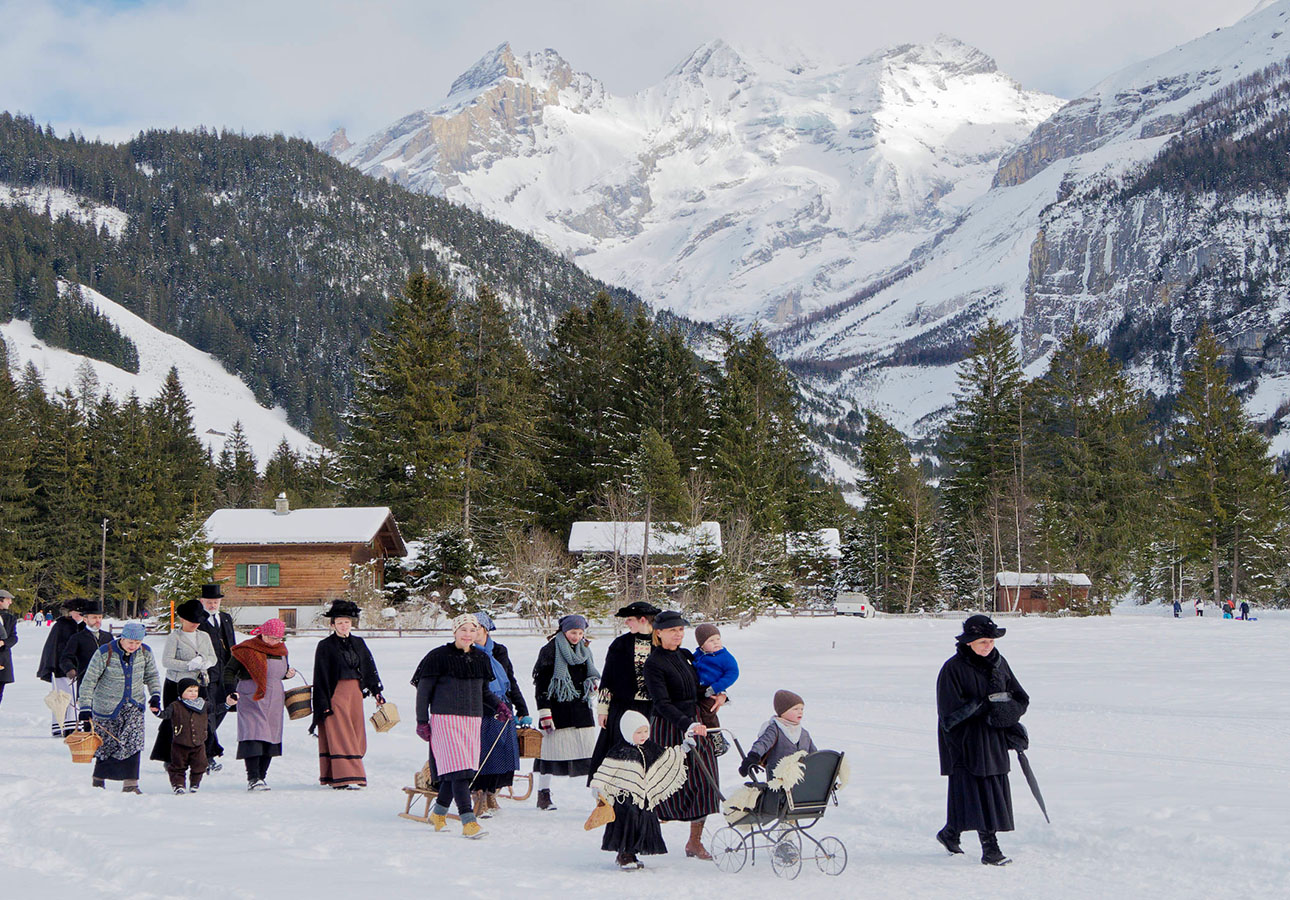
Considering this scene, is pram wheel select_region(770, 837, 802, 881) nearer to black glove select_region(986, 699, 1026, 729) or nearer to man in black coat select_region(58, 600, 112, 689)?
black glove select_region(986, 699, 1026, 729)

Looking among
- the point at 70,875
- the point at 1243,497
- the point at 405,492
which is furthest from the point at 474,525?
the point at 70,875

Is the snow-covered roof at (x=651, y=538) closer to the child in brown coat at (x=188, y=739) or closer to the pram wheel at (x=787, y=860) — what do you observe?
the child in brown coat at (x=188, y=739)

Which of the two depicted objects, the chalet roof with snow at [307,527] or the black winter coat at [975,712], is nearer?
the black winter coat at [975,712]

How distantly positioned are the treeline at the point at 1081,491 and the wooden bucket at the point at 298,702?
43.6 metres

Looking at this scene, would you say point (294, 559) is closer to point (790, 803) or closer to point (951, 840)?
point (951, 840)

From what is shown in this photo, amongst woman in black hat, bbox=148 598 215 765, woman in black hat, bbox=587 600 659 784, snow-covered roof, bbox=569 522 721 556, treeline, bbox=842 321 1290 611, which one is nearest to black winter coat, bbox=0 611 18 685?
woman in black hat, bbox=148 598 215 765

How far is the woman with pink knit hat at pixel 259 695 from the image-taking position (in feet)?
34.4

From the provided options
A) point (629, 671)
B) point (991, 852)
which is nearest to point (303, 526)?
point (629, 671)

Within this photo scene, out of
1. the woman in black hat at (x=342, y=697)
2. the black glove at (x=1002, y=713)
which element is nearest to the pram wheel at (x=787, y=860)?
the black glove at (x=1002, y=713)

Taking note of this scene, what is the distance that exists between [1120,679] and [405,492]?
3238 centimetres

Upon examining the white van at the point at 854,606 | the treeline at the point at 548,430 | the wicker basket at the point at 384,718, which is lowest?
the white van at the point at 854,606

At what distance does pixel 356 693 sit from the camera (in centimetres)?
1029

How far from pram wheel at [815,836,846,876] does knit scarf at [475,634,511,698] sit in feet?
9.64

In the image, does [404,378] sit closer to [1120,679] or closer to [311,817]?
[1120,679]
